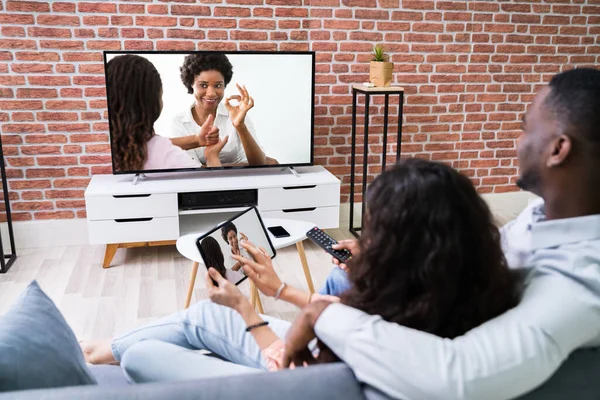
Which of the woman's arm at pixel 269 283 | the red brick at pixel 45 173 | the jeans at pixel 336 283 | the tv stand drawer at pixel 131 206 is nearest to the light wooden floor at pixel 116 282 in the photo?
the tv stand drawer at pixel 131 206

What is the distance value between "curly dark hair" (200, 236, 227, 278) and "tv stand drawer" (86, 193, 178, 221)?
1.49 m

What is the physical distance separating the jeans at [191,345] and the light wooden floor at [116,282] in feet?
3.37

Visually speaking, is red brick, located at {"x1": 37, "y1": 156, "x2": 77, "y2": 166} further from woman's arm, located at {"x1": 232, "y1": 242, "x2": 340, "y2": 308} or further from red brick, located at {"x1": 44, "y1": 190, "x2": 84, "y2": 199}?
woman's arm, located at {"x1": 232, "y1": 242, "x2": 340, "y2": 308}

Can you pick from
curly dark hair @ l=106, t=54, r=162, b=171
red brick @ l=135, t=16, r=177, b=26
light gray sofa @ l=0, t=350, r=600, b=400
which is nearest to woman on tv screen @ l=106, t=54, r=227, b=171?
curly dark hair @ l=106, t=54, r=162, b=171

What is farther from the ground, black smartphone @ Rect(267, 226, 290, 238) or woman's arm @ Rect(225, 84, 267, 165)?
woman's arm @ Rect(225, 84, 267, 165)

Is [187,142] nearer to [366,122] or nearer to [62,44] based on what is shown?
[62,44]

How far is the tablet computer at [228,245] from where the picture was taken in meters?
1.69

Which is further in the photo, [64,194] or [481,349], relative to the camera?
[64,194]

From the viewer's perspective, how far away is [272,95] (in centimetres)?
331

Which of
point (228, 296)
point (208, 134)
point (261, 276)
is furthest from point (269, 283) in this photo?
point (208, 134)

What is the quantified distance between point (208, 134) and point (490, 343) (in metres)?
2.62

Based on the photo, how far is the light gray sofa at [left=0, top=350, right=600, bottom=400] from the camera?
0.81 metres

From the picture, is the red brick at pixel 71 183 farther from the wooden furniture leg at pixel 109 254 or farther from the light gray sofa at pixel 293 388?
the light gray sofa at pixel 293 388

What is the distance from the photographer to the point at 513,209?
13.6 ft
